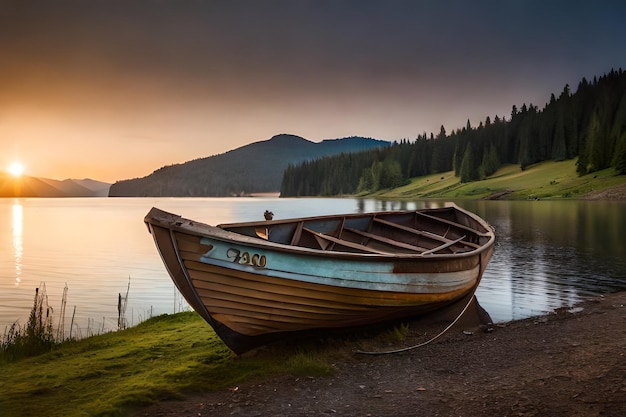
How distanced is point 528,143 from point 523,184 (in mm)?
26005

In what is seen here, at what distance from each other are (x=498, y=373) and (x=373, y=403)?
240 centimetres

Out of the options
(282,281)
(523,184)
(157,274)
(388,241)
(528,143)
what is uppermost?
(528,143)

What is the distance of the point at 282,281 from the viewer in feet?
26.4

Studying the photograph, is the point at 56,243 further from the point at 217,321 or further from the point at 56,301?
the point at 217,321

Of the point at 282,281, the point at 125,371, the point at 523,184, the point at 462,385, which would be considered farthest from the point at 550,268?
the point at 523,184

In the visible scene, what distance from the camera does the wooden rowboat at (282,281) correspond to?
24.8ft

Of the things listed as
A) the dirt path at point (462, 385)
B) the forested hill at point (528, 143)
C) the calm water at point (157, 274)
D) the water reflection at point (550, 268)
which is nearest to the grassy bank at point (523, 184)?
the forested hill at point (528, 143)

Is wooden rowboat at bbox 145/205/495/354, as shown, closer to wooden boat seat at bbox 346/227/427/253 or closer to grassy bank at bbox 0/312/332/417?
grassy bank at bbox 0/312/332/417

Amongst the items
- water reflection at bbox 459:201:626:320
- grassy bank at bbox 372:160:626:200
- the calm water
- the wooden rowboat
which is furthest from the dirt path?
grassy bank at bbox 372:160:626:200

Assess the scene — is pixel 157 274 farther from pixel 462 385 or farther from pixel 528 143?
pixel 528 143

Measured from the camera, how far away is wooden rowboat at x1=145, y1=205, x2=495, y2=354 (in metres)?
7.55

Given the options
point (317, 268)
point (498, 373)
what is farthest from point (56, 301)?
point (498, 373)

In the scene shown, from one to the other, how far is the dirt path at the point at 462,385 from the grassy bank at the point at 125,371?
420mm

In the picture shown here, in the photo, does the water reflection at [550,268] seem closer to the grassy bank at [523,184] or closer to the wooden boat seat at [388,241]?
the wooden boat seat at [388,241]
